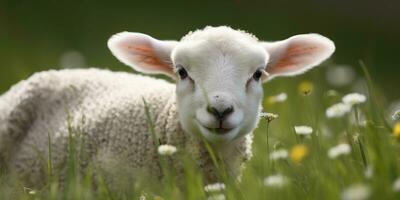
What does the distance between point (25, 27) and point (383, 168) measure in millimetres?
10979

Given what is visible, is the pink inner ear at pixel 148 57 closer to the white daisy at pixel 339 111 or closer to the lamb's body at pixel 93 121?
the lamb's body at pixel 93 121

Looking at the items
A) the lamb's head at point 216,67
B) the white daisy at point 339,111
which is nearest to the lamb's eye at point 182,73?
the lamb's head at point 216,67

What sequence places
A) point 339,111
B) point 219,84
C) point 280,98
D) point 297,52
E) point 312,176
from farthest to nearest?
1. point 297,52
2. point 280,98
3. point 219,84
4. point 339,111
5. point 312,176

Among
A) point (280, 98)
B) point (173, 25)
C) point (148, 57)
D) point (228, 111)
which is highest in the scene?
point (148, 57)

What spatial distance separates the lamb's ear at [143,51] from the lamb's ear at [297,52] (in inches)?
21.7

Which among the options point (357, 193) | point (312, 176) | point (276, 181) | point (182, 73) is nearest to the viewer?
point (357, 193)

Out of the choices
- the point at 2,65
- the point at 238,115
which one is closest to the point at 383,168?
the point at 238,115

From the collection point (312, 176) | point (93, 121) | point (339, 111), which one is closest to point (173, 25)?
point (93, 121)

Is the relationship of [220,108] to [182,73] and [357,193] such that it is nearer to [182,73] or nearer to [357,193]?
[182,73]

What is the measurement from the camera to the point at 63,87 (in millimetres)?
5617

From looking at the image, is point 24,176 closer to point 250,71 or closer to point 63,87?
point 63,87

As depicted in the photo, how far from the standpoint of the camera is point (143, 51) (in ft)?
16.6

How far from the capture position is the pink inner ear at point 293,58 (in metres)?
5.14

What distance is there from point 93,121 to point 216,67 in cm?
104
